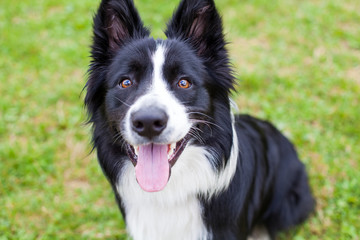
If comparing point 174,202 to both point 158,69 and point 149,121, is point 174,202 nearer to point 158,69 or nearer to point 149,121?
point 149,121

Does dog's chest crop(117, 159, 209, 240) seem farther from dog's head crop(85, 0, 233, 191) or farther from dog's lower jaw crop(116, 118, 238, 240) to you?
dog's head crop(85, 0, 233, 191)

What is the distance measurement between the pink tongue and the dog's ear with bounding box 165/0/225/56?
33.5 inches

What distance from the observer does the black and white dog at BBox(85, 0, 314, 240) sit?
2434 mm

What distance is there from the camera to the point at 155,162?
7.89 feet

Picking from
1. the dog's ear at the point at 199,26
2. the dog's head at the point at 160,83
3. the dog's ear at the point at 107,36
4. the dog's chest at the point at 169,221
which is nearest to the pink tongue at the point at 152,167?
the dog's head at the point at 160,83

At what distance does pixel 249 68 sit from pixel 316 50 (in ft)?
3.84

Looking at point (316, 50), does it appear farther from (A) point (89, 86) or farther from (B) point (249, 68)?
(A) point (89, 86)

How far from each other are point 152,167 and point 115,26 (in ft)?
3.77

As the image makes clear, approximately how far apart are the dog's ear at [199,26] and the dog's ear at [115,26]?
0.26 m

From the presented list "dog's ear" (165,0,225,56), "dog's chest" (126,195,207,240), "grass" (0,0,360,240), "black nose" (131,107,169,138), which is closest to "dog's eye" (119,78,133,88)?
"black nose" (131,107,169,138)

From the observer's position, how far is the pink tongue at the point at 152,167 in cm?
237

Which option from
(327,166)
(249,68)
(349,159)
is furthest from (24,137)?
(349,159)

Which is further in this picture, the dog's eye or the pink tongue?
the dog's eye

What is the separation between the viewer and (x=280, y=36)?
5.91 meters
